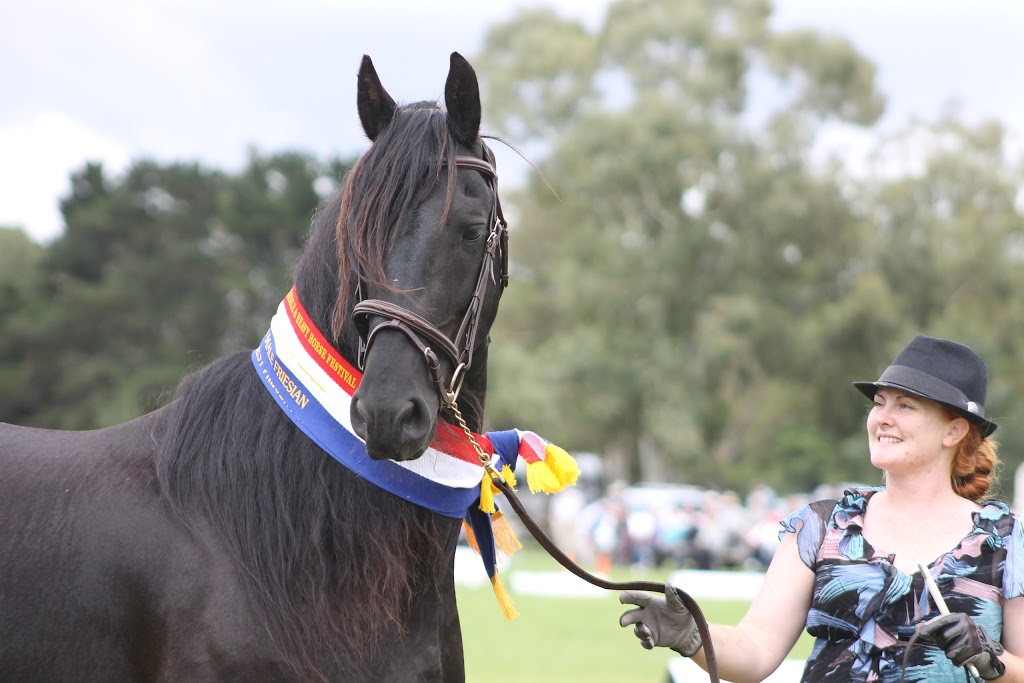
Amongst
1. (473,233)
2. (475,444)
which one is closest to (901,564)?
(475,444)

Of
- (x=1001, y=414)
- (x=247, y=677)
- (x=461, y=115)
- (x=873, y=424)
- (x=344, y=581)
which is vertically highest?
(x=1001, y=414)

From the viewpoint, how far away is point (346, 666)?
9.40 ft

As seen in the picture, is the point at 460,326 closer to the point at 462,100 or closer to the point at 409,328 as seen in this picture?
the point at 409,328

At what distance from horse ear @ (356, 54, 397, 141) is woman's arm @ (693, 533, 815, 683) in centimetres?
194

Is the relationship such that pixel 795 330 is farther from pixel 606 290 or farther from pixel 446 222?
pixel 446 222

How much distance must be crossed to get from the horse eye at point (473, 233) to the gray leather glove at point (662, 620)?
1142 millimetres

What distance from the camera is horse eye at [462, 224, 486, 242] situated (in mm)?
3035

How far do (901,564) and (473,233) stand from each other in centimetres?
174

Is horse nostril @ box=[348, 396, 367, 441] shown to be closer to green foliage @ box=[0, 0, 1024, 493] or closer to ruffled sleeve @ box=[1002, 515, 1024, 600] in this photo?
ruffled sleeve @ box=[1002, 515, 1024, 600]

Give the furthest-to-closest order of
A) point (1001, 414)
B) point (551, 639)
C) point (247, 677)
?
point (1001, 414), point (551, 639), point (247, 677)

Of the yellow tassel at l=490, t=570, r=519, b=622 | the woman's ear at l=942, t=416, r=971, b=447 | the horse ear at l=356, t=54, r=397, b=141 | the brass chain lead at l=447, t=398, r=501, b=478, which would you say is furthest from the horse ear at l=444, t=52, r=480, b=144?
the woman's ear at l=942, t=416, r=971, b=447

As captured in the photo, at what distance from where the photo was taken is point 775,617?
366 cm

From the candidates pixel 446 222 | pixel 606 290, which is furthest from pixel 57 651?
pixel 606 290

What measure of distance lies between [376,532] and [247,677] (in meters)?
0.49
